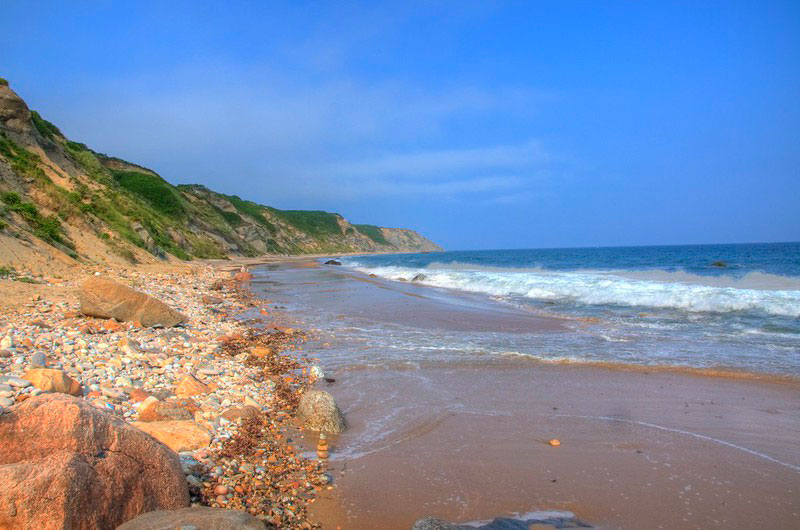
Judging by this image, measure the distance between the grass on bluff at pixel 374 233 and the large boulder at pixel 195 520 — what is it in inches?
6398

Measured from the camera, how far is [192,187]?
7794cm

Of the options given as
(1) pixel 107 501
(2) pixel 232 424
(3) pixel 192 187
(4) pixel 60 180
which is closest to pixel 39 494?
(1) pixel 107 501

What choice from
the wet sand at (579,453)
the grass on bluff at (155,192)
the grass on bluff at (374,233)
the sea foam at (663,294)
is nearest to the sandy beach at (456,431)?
the wet sand at (579,453)

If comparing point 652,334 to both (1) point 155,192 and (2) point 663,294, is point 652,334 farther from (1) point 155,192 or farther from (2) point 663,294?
(1) point 155,192

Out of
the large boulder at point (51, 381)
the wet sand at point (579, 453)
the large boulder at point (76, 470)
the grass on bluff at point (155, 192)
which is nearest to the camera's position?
the large boulder at point (76, 470)

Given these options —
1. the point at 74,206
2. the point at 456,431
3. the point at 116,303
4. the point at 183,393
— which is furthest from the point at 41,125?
the point at 456,431

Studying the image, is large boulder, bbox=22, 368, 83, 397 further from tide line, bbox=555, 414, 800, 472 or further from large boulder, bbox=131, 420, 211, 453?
tide line, bbox=555, 414, 800, 472

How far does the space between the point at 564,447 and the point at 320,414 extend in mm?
2796

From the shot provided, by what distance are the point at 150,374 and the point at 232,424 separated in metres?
2.04

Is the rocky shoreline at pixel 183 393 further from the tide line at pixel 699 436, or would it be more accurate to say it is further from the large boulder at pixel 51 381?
the tide line at pixel 699 436

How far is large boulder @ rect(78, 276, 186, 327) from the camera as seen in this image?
9.16 metres

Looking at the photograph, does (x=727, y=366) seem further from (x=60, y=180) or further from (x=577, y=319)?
(x=60, y=180)

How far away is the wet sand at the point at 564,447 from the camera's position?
395cm

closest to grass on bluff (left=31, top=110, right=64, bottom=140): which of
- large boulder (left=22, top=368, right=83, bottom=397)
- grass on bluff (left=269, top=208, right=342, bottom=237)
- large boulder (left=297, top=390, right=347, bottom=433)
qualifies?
large boulder (left=22, top=368, right=83, bottom=397)
